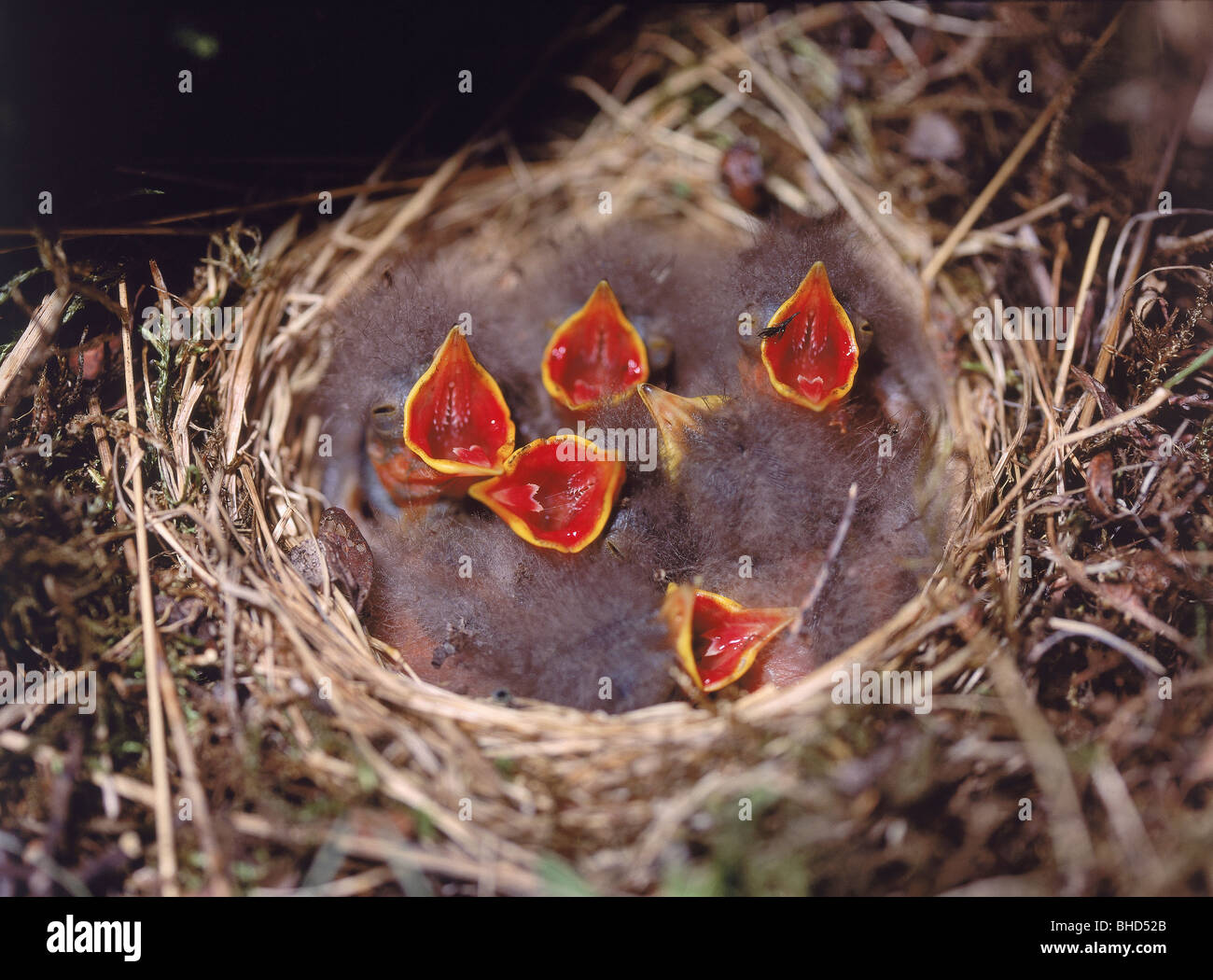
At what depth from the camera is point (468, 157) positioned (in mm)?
2219

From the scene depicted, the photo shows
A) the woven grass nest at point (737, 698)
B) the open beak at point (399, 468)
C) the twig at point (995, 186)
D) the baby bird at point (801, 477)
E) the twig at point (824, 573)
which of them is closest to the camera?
the woven grass nest at point (737, 698)

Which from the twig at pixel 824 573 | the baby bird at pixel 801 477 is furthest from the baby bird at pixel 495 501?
the twig at pixel 824 573

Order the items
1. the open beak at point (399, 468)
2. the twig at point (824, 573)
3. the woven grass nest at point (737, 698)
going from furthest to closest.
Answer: the open beak at point (399, 468) < the twig at point (824, 573) < the woven grass nest at point (737, 698)

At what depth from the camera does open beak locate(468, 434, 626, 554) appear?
170 centimetres

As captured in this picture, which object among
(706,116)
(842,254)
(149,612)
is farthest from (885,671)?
(706,116)

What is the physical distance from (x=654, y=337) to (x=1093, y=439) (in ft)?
3.13

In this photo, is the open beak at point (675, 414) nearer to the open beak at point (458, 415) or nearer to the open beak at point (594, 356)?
the open beak at point (594, 356)

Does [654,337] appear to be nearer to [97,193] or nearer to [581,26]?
[581,26]

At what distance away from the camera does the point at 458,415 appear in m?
1.81

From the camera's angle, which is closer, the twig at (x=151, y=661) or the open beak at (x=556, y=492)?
the twig at (x=151, y=661)

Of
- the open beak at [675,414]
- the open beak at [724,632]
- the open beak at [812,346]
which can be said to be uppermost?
the open beak at [812,346]

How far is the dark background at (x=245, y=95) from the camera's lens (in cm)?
156

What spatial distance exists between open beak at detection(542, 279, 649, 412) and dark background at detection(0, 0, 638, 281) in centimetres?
70

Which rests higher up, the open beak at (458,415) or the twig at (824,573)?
the open beak at (458,415)
